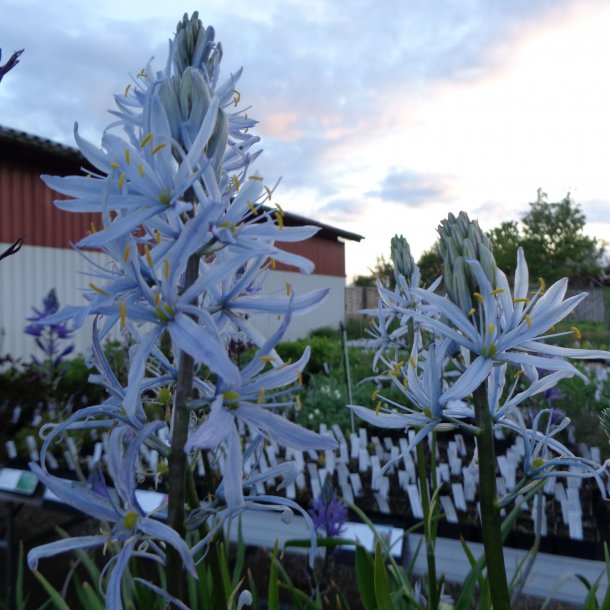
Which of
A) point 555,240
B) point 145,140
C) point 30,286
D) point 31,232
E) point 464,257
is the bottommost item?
point 464,257

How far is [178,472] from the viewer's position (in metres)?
0.88


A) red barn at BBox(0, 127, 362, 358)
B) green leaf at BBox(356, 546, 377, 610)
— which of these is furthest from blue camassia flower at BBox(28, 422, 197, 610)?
red barn at BBox(0, 127, 362, 358)

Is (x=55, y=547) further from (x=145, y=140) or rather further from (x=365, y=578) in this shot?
(x=365, y=578)

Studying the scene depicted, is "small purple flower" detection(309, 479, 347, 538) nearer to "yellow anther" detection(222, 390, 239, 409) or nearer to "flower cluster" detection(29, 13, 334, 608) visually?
"flower cluster" detection(29, 13, 334, 608)

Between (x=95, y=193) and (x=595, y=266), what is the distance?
4254 centimetres

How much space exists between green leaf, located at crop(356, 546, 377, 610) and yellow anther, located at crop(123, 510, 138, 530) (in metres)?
1.04

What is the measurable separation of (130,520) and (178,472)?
4.1 inches

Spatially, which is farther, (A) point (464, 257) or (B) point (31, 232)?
(B) point (31, 232)

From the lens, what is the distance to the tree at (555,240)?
3516 centimetres

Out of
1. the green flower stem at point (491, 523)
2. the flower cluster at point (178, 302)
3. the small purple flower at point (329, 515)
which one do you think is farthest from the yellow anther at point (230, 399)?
the small purple flower at point (329, 515)

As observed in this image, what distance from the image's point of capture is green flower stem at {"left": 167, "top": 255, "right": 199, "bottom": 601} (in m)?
0.88

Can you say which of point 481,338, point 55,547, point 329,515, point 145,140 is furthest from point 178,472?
point 329,515

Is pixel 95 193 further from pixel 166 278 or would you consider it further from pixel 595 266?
pixel 595 266

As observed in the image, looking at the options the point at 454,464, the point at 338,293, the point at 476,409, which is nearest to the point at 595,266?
the point at 338,293
